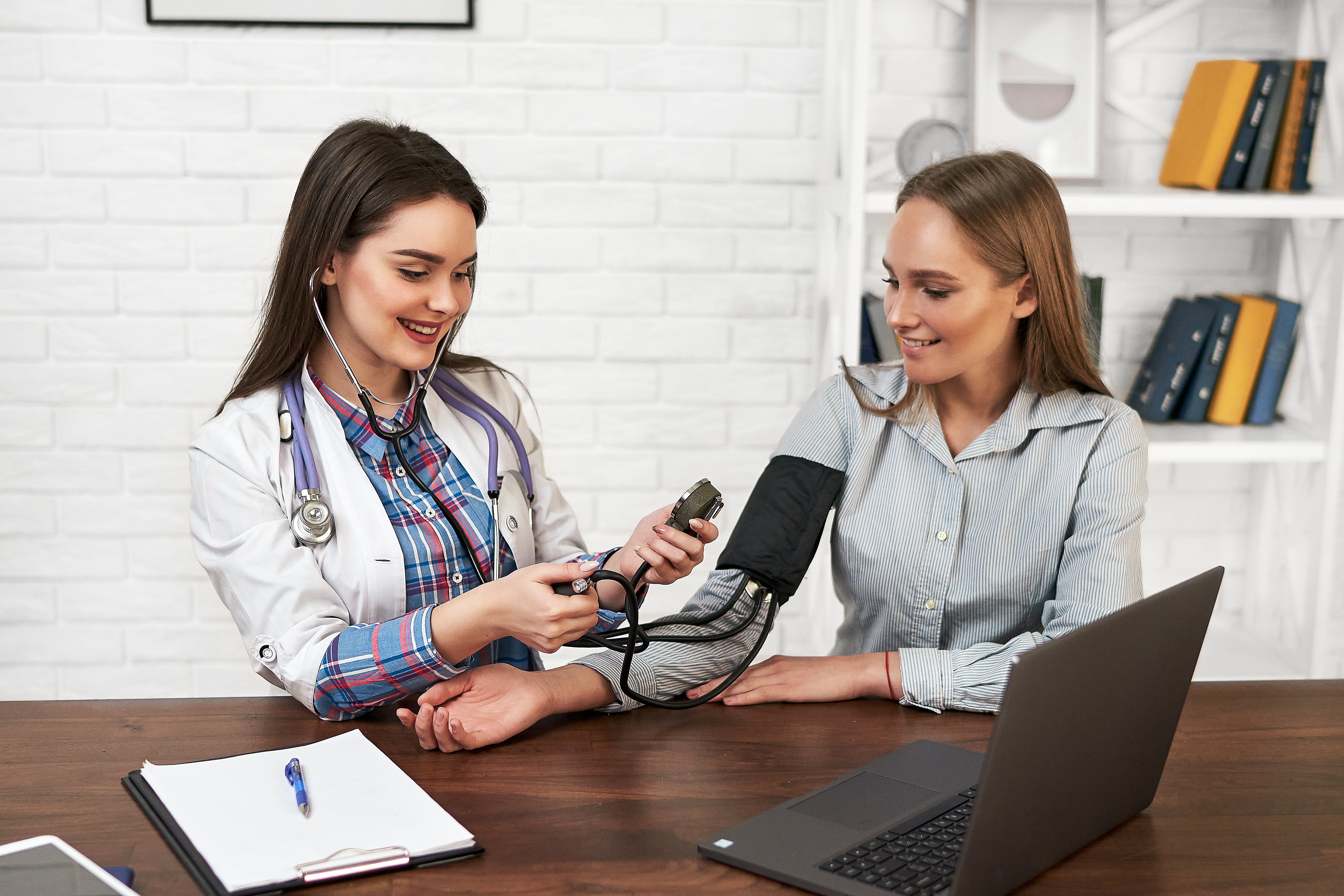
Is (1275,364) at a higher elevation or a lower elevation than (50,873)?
higher

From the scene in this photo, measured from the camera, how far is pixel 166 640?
2.73m

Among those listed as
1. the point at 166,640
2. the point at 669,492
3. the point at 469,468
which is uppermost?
the point at 469,468

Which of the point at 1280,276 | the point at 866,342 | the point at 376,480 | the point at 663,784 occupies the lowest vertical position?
the point at 663,784

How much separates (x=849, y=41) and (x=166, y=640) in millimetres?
1983

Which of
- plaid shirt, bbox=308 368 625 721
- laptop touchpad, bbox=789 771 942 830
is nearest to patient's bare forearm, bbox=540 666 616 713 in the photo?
plaid shirt, bbox=308 368 625 721

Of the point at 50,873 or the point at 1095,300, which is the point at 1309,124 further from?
the point at 50,873

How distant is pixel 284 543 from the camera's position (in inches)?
56.1

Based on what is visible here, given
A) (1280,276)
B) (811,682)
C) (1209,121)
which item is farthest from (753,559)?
(1280,276)

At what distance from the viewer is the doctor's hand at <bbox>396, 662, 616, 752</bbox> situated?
1.25 meters

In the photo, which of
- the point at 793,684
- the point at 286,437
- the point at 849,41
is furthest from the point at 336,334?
the point at 849,41

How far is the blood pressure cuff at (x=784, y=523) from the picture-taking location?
1.60 m

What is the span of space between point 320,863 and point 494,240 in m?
1.85

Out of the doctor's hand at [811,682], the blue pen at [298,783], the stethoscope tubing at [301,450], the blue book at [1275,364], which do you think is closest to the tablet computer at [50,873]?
the blue pen at [298,783]

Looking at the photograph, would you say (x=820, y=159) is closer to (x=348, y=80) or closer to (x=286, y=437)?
(x=348, y=80)
